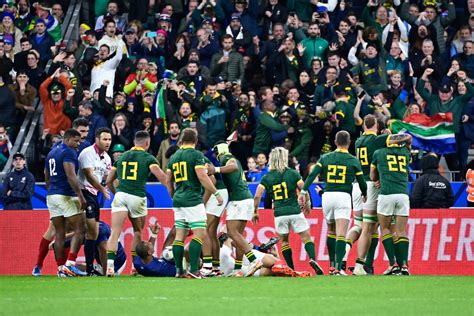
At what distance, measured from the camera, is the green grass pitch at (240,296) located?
48.2 feet

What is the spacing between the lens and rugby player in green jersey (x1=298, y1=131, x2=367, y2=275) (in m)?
21.5

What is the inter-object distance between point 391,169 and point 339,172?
0.88m

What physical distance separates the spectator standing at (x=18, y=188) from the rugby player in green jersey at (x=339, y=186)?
20.0 feet

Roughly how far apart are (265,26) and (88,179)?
10201mm

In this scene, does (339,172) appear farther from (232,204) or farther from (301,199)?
(232,204)

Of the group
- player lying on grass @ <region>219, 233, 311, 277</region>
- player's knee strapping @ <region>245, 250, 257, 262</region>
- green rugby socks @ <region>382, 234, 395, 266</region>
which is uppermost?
green rugby socks @ <region>382, 234, 395, 266</region>

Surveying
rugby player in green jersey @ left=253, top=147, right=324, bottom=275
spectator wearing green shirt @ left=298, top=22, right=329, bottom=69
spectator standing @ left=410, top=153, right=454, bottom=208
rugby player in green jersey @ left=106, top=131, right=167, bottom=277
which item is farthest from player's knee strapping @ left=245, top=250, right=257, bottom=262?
spectator wearing green shirt @ left=298, top=22, right=329, bottom=69

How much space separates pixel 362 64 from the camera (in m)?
28.7

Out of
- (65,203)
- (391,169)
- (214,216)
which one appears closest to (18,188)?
(65,203)

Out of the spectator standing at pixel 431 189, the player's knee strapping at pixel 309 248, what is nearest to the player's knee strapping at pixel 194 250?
the player's knee strapping at pixel 309 248

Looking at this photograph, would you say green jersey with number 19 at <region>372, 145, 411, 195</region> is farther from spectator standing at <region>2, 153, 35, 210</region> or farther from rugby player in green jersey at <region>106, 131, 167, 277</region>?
spectator standing at <region>2, 153, 35, 210</region>

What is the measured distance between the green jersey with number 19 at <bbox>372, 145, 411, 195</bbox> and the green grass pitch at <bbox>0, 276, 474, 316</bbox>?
157cm

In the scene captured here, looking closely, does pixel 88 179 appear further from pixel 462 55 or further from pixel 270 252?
pixel 462 55

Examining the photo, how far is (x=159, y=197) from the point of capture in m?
26.1
